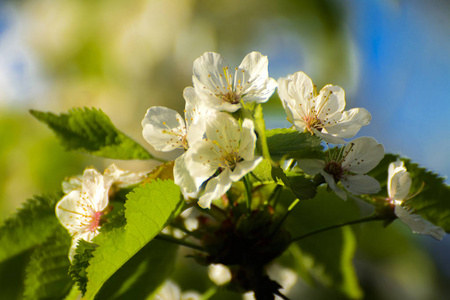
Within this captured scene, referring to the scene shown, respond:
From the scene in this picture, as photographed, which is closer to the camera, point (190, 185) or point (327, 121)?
point (190, 185)

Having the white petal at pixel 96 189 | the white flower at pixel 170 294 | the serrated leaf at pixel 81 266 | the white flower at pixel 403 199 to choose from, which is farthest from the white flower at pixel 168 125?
the white flower at pixel 170 294

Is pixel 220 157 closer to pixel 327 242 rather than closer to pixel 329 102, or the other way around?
pixel 329 102

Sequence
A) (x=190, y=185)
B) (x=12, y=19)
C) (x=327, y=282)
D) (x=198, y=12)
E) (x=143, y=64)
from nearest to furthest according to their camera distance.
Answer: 1. (x=190, y=185)
2. (x=327, y=282)
3. (x=143, y=64)
4. (x=198, y=12)
5. (x=12, y=19)

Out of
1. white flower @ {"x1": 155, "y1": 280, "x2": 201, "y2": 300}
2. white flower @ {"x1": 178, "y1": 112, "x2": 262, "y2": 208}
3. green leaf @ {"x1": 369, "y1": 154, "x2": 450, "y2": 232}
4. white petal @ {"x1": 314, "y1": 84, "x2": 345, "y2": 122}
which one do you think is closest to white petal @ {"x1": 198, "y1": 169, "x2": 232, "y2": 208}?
white flower @ {"x1": 178, "y1": 112, "x2": 262, "y2": 208}

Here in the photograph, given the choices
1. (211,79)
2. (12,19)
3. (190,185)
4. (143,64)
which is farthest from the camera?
(12,19)

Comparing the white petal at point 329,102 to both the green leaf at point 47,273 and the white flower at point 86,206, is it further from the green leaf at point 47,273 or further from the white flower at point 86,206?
the green leaf at point 47,273

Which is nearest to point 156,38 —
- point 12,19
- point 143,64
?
point 143,64

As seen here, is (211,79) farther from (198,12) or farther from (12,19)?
(12,19)

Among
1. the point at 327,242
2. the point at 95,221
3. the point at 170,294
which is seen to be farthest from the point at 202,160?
the point at 170,294
